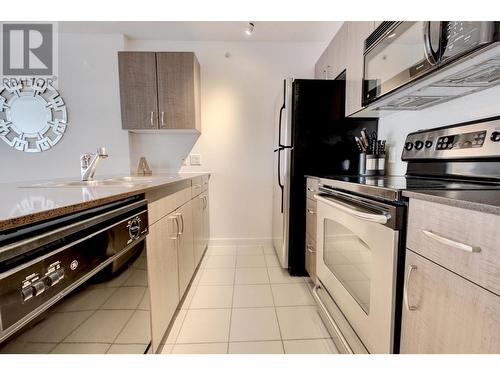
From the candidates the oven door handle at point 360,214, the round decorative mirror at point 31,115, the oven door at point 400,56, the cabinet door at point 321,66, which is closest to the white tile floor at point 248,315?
the oven door handle at point 360,214

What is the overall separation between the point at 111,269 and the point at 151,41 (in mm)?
2781

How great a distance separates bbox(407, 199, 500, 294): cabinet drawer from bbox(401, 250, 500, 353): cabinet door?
27mm

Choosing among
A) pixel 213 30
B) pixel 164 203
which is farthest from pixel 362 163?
pixel 213 30

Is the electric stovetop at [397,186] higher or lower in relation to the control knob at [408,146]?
lower

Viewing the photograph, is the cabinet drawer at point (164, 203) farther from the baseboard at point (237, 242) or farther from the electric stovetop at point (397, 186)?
the baseboard at point (237, 242)

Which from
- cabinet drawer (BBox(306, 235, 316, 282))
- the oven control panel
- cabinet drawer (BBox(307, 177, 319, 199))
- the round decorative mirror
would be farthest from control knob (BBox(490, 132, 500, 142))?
the round decorative mirror

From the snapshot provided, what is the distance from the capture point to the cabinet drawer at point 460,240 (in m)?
0.51

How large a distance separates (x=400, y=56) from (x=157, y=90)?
211 cm

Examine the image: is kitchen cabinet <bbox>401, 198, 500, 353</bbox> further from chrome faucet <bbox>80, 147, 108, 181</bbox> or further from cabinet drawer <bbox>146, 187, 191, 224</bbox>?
chrome faucet <bbox>80, 147, 108, 181</bbox>

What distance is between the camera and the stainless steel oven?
83 cm

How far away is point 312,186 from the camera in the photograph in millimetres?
1769

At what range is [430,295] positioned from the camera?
69cm

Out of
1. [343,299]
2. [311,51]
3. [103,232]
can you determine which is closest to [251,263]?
[343,299]

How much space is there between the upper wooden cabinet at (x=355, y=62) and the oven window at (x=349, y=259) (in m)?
0.91
